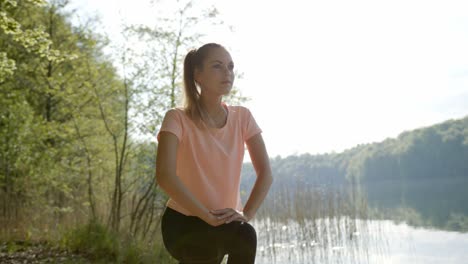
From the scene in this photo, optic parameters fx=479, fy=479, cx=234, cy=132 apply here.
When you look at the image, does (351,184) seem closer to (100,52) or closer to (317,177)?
(317,177)

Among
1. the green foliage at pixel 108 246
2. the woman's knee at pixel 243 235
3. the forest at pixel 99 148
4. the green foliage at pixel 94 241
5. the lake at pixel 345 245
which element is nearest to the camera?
the woman's knee at pixel 243 235

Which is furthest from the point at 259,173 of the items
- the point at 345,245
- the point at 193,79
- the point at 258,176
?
the point at 345,245

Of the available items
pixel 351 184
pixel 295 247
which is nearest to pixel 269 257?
pixel 295 247

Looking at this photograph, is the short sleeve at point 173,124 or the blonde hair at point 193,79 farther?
the blonde hair at point 193,79

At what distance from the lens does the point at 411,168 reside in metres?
14.4

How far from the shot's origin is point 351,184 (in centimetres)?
855

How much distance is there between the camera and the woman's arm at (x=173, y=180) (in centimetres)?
135

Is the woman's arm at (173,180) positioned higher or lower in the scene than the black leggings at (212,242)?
higher

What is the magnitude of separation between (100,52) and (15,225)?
15.8 ft

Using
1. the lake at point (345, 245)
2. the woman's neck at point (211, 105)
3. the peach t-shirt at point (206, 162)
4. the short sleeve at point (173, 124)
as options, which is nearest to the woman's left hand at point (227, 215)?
the peach t-shirt at point (206, 162)

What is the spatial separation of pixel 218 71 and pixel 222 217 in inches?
19.5

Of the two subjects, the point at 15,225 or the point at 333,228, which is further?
the point at 333,228

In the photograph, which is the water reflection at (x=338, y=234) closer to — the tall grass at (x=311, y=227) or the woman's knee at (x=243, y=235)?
the tall grass at (x=311, y=227)

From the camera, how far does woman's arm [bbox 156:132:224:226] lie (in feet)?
4.42
